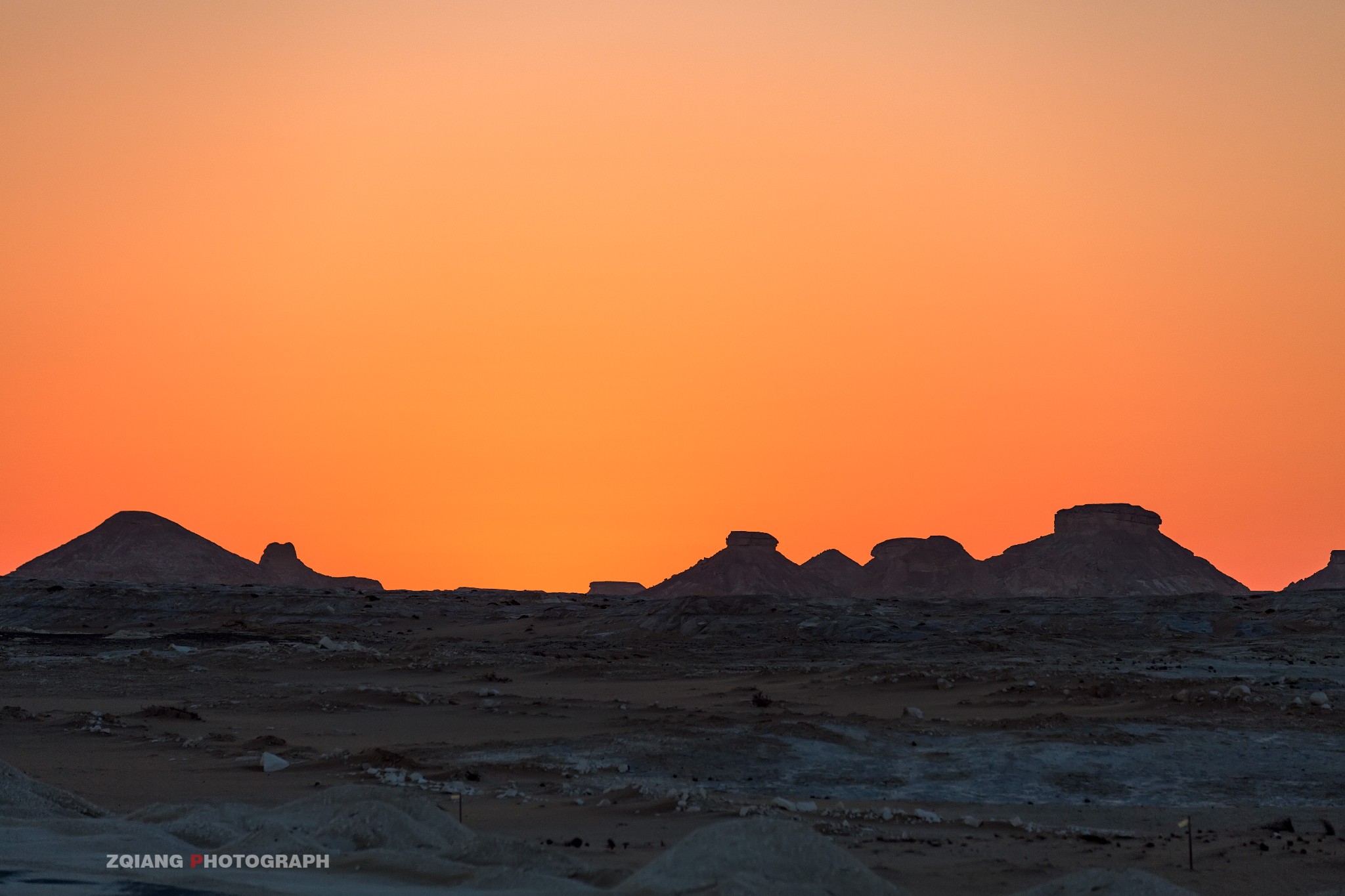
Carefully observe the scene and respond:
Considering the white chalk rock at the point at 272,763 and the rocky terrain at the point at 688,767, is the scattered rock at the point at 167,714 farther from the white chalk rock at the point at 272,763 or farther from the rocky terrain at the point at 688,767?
the white chalk rock at the point at 272,763

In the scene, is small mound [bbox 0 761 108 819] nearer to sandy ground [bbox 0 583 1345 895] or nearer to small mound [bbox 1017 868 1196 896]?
sandy ground [bbox 0 583 1345 895]

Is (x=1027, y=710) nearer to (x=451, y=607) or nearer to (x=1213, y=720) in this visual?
(x=1213, y=720)

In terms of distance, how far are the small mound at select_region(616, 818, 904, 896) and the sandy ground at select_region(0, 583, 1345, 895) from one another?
3.21 feet

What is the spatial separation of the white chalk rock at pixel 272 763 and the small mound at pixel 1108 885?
12.8 m

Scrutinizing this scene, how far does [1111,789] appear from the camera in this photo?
66.0 feet

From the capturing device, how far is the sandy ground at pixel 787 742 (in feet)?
50.6

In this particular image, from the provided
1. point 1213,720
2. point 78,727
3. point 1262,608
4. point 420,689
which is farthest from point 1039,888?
point 1262,608

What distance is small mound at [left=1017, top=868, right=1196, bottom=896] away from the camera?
1059cm

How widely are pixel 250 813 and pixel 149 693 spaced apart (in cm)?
2049

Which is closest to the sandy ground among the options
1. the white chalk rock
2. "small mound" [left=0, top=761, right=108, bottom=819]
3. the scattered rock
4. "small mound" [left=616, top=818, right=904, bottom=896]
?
the scattered rock

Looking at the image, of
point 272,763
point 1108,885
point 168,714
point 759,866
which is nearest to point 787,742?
point 272,763

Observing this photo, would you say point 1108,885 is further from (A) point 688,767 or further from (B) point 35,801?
(B) point 35,801

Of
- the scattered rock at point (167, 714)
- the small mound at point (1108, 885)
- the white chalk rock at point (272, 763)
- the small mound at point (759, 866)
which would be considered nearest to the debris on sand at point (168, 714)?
the scattered rock at point (167, 714)

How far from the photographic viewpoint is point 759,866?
11.1 meters
